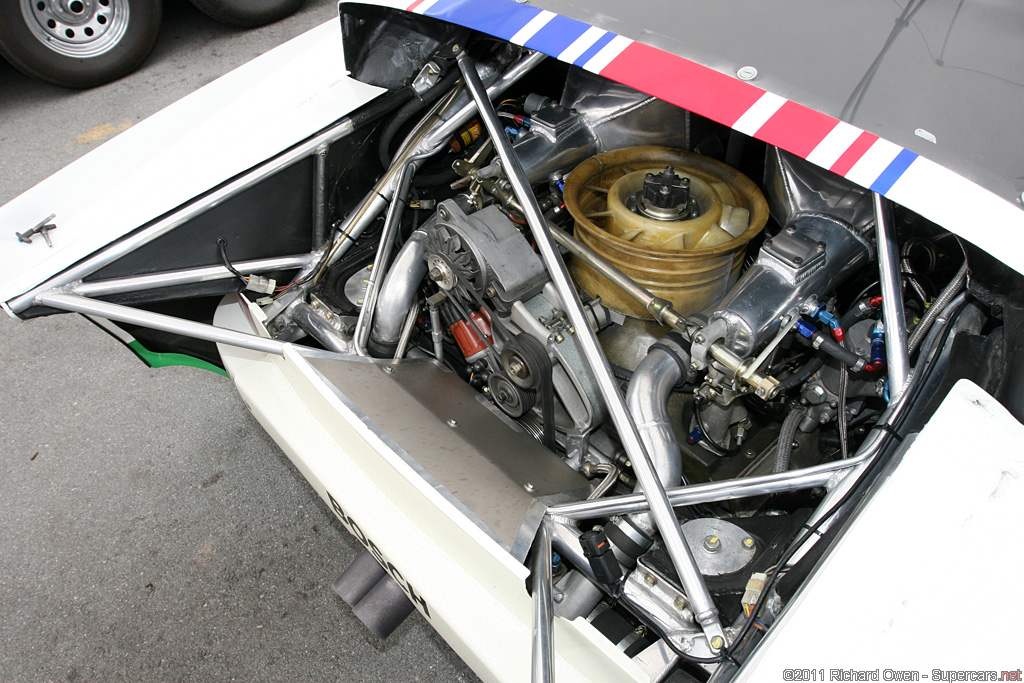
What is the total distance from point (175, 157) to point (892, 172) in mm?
1454

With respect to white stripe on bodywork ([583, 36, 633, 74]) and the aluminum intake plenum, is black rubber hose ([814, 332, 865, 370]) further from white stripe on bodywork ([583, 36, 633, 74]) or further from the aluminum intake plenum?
white stripe on bodywork ([583, 36, 633, 74])

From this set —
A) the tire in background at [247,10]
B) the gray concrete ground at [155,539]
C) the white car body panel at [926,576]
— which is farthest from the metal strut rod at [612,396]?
the tire in background at [247,10]

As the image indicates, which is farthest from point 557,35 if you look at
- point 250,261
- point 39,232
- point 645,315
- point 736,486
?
point 39,232

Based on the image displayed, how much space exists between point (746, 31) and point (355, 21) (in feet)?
2.76

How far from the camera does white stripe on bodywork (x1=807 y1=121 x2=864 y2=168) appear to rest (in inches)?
39.0

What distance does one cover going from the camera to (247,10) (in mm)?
3943

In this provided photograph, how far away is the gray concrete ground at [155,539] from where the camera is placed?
171cm

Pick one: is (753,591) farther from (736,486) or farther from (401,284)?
(401,284)

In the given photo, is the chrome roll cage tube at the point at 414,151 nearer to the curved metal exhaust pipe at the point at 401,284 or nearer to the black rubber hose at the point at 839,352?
the curved metal exhaust pipe at the point at 401,284

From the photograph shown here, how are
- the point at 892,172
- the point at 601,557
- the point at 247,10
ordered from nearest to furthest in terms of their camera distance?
the point at 892,172 < the point at 601,557 < the point at 247,10

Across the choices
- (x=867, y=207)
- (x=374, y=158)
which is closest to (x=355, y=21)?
(x=374, y=158)

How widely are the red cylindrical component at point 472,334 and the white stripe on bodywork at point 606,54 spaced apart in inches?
23.3

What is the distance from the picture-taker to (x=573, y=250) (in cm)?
139

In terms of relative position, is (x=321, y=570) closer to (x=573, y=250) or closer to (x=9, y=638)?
(x=9, y=638)
